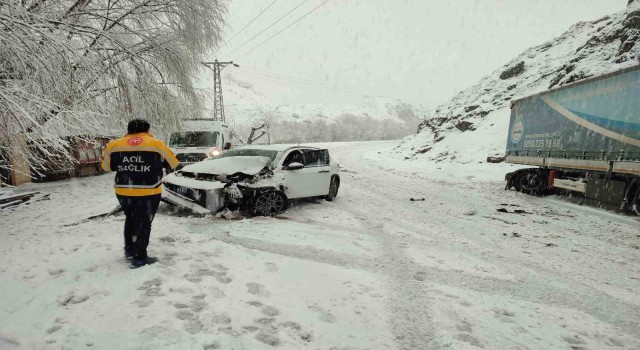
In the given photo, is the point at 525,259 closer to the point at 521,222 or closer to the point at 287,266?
the point at 521,222

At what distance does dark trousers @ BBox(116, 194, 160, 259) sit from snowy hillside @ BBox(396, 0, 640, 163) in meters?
22.7

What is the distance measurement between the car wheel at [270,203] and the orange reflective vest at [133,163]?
298 cm

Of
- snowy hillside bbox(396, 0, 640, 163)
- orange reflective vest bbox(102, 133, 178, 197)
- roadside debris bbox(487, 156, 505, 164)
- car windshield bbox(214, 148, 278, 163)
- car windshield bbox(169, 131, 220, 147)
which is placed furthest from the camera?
snowy hillside bbox(396, 0, 640, 163)

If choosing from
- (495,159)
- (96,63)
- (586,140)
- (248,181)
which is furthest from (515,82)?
(96,63)

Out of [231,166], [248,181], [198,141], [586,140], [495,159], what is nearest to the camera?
[248,181]

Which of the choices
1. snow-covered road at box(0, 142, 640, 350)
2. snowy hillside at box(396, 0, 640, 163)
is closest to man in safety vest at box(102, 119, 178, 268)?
snow-covered road at box(0, 142, 640, 350)

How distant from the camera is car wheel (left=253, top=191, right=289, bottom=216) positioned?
6.83 metres

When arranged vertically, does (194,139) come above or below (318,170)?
above

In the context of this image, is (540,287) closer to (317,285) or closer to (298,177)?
(317,285)

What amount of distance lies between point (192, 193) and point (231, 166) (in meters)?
0.98

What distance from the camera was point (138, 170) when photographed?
391cm

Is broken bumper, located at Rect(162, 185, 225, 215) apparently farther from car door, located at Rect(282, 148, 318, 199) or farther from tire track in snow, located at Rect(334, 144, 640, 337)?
tire track in snow, located at Rect(334, 144, 640, 337)

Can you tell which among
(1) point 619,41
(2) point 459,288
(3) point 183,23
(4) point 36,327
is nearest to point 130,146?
(4) point 36,327

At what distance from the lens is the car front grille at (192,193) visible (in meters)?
6.48
